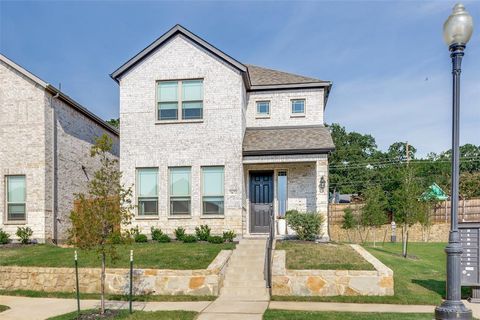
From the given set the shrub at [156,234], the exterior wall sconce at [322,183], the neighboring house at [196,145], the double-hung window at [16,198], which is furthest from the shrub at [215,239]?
the double-hung window at [16,198]

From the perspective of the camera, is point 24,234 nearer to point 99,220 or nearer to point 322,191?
point 99,220

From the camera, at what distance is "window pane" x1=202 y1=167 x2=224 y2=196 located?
15438 mm

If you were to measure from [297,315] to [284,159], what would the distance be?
8.11 m

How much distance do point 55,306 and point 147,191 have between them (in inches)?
266

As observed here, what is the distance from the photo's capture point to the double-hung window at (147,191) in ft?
51.5

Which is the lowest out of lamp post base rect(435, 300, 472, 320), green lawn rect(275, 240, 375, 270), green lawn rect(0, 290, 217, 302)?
green lawn rect(0, 290, 217, 302)

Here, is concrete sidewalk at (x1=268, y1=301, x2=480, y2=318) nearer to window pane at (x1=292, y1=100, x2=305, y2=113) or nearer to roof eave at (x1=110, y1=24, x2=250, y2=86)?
roof eave at (x1=110, y1=24, x2=250, y2=86)

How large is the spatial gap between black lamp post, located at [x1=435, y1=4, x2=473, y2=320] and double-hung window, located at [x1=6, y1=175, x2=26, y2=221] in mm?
15504

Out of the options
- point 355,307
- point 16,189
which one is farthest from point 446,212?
point 16,189

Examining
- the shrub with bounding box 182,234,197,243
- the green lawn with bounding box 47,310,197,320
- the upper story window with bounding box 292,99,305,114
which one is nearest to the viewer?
the green lawn with bounding box 47,310,197,320

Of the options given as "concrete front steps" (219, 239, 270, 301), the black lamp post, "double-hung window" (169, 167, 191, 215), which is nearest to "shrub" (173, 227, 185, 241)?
"double-hung window" (169, 167, 191, 215)

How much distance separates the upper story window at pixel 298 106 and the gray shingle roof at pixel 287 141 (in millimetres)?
799

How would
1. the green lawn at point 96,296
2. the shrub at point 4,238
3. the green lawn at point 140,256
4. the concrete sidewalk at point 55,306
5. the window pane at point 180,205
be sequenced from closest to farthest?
the concrete sidewalk at point 55,306 < the green lawn at point 96,296 < the green lawn at point 140,256 < the shrub at point 4,238 < the window pane at point 180,205

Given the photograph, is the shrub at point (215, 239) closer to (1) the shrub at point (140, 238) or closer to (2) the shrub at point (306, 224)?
(1) the shrub at point (140, 238)
